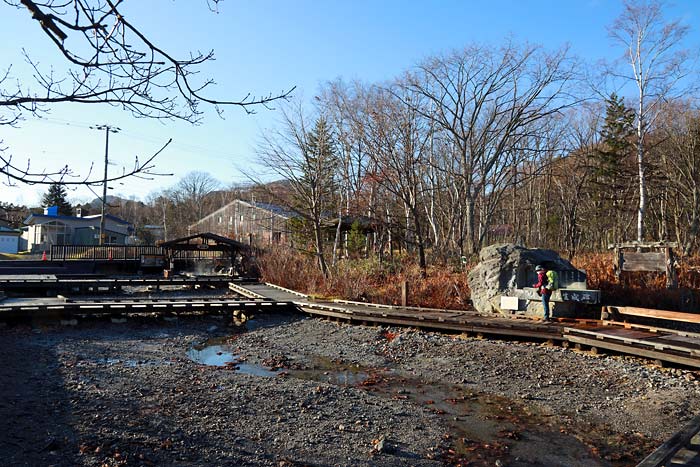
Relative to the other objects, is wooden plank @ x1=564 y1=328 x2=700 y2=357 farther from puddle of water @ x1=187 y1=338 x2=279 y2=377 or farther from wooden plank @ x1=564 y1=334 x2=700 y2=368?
puddle of water @ x1=187 y1=338 x2=279 y2=377

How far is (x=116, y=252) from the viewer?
35188mm

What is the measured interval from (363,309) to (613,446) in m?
10.9

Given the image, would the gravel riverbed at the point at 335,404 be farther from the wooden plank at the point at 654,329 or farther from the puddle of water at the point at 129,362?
the wooden plank at the point at 654,329

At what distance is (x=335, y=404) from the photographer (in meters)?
8.84

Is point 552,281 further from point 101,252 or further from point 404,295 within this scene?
point 101,252

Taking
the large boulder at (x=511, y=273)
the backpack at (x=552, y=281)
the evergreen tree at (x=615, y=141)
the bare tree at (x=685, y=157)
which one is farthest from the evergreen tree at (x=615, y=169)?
the backpack at (x=552, y=281)

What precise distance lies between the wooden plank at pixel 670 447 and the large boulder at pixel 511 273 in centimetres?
953

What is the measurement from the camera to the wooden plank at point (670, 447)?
473 centimetres

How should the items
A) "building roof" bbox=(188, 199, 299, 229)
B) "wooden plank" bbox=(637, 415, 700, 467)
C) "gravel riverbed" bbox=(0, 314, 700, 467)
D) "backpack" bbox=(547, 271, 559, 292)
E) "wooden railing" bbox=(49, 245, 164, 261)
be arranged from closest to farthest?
"wooden plank" bbox=(637, 415, 700, 467), "gravel riverbed" bbox=(0, 314, 700, 467), "backpack" bbox=(547, 271, 559, 292), "building roof" bbox=(188, 199, 299, 229), "wooden railing" bbox=(49, 245, 164, 261)

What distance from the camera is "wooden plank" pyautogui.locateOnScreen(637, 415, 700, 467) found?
473 cm

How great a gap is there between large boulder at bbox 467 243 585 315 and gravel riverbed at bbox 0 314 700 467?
2598mm

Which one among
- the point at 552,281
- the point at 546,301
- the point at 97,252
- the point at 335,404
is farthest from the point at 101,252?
the point at 335,404

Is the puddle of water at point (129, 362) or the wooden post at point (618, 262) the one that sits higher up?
the wooden post at point (618, 262)

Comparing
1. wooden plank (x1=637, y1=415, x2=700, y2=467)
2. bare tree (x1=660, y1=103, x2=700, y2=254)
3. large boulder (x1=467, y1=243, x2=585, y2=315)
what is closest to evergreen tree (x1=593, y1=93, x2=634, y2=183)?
bare tree (x1=660, y1=103, x2=700, y2=254)
